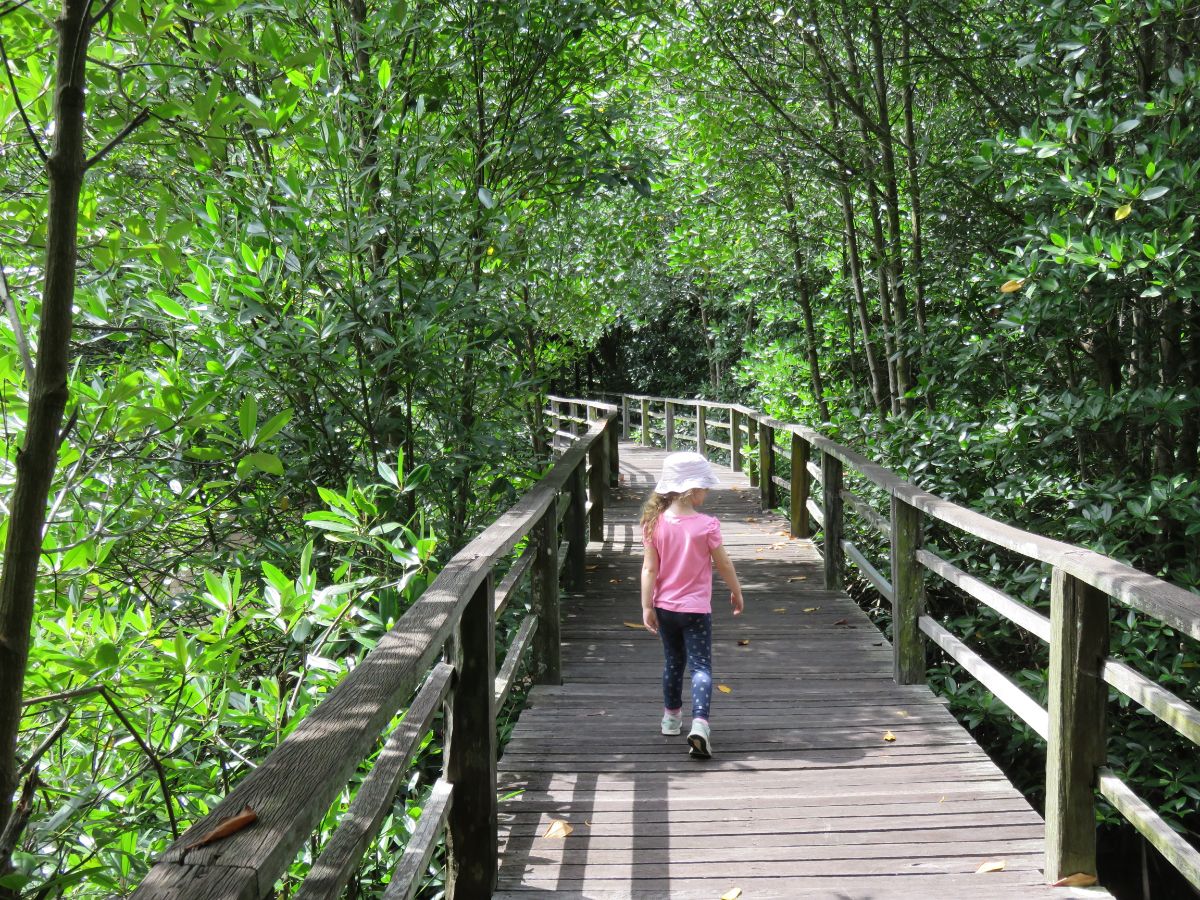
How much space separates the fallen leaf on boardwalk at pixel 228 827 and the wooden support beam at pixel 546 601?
3.85 meters

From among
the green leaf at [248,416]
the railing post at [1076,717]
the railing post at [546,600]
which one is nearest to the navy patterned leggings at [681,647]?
the railing post at [546,600]

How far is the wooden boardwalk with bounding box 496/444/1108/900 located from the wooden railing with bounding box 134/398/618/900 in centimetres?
41

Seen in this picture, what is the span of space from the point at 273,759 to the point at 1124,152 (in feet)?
18.6

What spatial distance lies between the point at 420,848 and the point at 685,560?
2.26 meters

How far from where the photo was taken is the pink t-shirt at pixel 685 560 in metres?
4.57

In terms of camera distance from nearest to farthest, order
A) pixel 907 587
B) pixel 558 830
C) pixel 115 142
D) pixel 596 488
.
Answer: pixel 115 142
pixel 558 830
pixel 907 587
pixel 596 488

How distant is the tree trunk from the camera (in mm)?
1440

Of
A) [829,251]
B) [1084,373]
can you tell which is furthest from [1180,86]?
[829,251]

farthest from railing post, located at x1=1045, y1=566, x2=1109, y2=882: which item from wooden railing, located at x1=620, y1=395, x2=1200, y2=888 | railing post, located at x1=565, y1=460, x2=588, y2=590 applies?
Result: railing post, located at x1=565, y1=460, x2=588, y2=590

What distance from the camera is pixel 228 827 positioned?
4.27ft

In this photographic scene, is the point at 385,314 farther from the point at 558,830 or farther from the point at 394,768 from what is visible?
the point at 394,768

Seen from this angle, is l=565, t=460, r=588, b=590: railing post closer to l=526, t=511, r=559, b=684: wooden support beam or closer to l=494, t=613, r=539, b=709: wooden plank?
l=526, t=511, r=559, b=684: wooden support beam

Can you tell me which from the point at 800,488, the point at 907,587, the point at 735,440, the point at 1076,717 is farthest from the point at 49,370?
the point at 735,440

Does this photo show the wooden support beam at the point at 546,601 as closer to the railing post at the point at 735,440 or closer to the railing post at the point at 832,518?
the railing post at the point at 832,518
